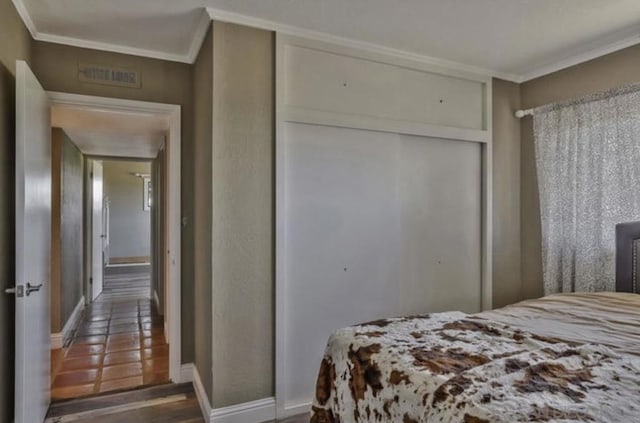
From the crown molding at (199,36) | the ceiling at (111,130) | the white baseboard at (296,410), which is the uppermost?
the crown molding at (199,36)

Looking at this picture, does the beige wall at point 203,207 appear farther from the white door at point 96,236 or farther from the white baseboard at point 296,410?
the white door at point 96,236

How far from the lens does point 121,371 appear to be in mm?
3283

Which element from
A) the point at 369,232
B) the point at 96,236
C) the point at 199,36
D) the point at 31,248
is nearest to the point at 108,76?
the point at 199,36

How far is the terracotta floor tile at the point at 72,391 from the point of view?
2.84 m

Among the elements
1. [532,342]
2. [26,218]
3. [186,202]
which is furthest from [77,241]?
[532,342]

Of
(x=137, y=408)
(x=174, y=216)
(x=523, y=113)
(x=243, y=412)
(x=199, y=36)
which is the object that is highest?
(x=199, y=36)

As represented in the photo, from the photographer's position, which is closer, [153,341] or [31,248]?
[31,248]

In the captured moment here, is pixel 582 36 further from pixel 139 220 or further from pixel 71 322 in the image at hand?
pixel 139 220

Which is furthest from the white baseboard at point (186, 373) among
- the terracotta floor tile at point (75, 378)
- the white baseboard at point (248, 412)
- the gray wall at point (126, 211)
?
the gray wall at point (126, 211)

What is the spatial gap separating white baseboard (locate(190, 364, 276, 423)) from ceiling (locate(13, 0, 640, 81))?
2.34m

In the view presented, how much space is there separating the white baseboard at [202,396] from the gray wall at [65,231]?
1820 millimetres

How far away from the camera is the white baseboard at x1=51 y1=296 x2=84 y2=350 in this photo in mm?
3803

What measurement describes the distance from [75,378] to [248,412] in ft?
5.49

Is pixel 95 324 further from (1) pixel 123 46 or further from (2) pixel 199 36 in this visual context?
(2) pixel 199 36
